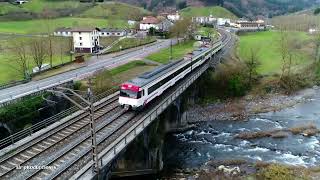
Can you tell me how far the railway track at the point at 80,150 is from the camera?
27.6 meters

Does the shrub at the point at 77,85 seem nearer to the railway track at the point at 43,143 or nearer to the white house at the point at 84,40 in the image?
the railway track at the point at 43,143

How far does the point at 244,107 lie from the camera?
6906 centimetres

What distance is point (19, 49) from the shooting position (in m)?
72.5

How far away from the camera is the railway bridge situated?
27.7 m

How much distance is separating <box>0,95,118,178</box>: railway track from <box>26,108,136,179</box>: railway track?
181cm

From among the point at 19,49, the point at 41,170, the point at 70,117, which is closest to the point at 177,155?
the point at 70,117

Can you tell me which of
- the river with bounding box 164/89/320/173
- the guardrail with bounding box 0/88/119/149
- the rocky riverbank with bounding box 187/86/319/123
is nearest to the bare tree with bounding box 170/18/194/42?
the rocky riverbank with bounding box 187/86/319/123

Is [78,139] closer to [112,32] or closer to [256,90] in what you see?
[256,90]

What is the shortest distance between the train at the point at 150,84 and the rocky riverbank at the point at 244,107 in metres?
8.05

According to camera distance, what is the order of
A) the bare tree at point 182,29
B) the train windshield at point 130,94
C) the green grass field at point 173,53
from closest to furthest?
the train windshield at point 130,94 < the green grass field at point 173,53 < the bare tree at point 182,29

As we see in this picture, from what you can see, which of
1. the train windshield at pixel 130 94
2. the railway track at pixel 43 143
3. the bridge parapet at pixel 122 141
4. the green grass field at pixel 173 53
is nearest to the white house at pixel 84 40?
the green grass field at pixel 173 53

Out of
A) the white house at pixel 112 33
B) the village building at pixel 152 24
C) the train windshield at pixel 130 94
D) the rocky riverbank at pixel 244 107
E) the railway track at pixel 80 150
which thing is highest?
the village building at pixel 152 24

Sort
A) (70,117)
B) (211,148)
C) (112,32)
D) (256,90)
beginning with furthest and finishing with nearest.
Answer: (112,32) → (256,90) → (211,148) → (70,117)

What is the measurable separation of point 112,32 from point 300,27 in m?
93.9
